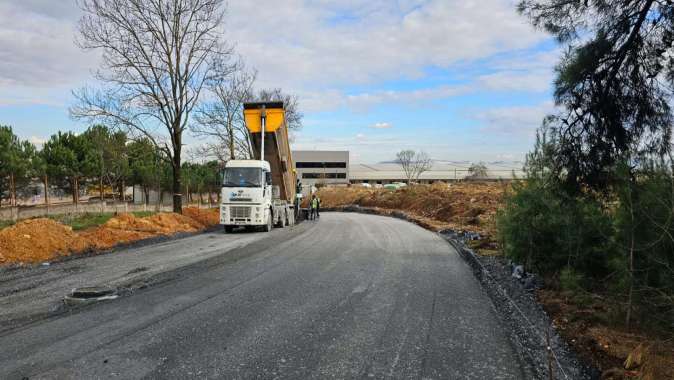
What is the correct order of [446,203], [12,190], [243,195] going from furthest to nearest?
[446,203] < [12,190] < [243,195]

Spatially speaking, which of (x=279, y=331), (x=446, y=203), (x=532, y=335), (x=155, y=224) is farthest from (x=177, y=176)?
(x=532, y=335)

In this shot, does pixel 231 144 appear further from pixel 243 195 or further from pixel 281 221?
pixel 243 195

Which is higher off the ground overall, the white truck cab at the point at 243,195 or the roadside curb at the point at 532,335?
the white truck cab at the point at 243,195

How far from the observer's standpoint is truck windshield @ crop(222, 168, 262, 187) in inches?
799

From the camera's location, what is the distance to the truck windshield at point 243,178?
66.6 feet

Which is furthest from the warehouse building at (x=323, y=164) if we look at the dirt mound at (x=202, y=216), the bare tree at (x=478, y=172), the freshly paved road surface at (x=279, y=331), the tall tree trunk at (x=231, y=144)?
the freshly paved road surface at (x=279, y=331)

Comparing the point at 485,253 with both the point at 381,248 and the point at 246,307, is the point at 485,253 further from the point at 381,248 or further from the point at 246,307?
the point at 246,307

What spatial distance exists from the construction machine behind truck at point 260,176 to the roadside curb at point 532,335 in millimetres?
12018

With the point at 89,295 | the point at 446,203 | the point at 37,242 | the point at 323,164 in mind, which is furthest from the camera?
the point at 323,164

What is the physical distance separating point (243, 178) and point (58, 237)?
24.6ft

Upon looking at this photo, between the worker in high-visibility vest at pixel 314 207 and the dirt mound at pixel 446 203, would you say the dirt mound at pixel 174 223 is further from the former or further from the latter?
the dirt mound at pixel 446 203

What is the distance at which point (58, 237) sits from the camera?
47.8 ft

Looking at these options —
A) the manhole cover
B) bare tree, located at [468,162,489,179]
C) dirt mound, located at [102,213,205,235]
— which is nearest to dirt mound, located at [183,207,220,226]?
dirt mound, located at [102,213,205,235]

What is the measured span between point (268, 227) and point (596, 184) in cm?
1546
